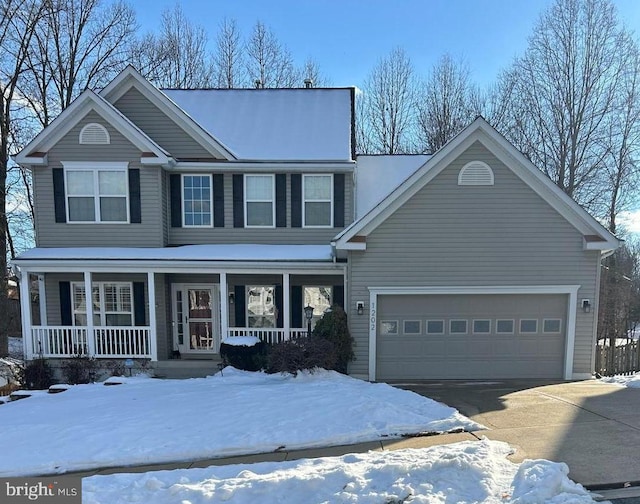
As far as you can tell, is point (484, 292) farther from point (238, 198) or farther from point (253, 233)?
point (238, 198)

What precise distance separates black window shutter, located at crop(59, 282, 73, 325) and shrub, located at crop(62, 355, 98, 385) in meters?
1.84

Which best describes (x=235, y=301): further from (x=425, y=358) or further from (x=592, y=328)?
(x=592, y=328)

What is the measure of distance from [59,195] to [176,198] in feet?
10.4

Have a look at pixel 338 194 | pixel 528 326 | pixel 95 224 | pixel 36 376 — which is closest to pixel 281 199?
pixel 338 194

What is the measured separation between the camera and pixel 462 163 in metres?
9.35

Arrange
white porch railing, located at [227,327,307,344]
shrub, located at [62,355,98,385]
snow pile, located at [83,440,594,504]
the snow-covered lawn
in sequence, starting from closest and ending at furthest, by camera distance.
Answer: snow pile, located at [83,440,594,504] → the snow-covered lawn → shrub, located at [62,355,98,385] → white porch railing, located at [227,327,307,344]

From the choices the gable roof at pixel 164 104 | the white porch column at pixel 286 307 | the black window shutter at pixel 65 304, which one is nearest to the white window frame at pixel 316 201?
the white porch column at pixel 286 307

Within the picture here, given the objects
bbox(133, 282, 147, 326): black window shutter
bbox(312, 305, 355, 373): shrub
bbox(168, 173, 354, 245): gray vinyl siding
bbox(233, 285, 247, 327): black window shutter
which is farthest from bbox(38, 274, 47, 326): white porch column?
bbox(312, 305, 355, 373): shrub

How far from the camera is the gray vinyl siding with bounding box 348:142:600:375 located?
934cm

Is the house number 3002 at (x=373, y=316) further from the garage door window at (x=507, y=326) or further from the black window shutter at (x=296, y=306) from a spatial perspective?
the garage door window at (x=507, y=326)

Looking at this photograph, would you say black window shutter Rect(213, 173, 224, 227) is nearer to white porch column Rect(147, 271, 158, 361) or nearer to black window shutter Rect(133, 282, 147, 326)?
white porch column Rect(147, 271, 158, 361)

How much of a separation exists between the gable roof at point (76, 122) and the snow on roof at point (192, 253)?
2.49m

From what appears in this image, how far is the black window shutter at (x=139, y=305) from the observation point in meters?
11.5

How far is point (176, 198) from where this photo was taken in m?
11.6
